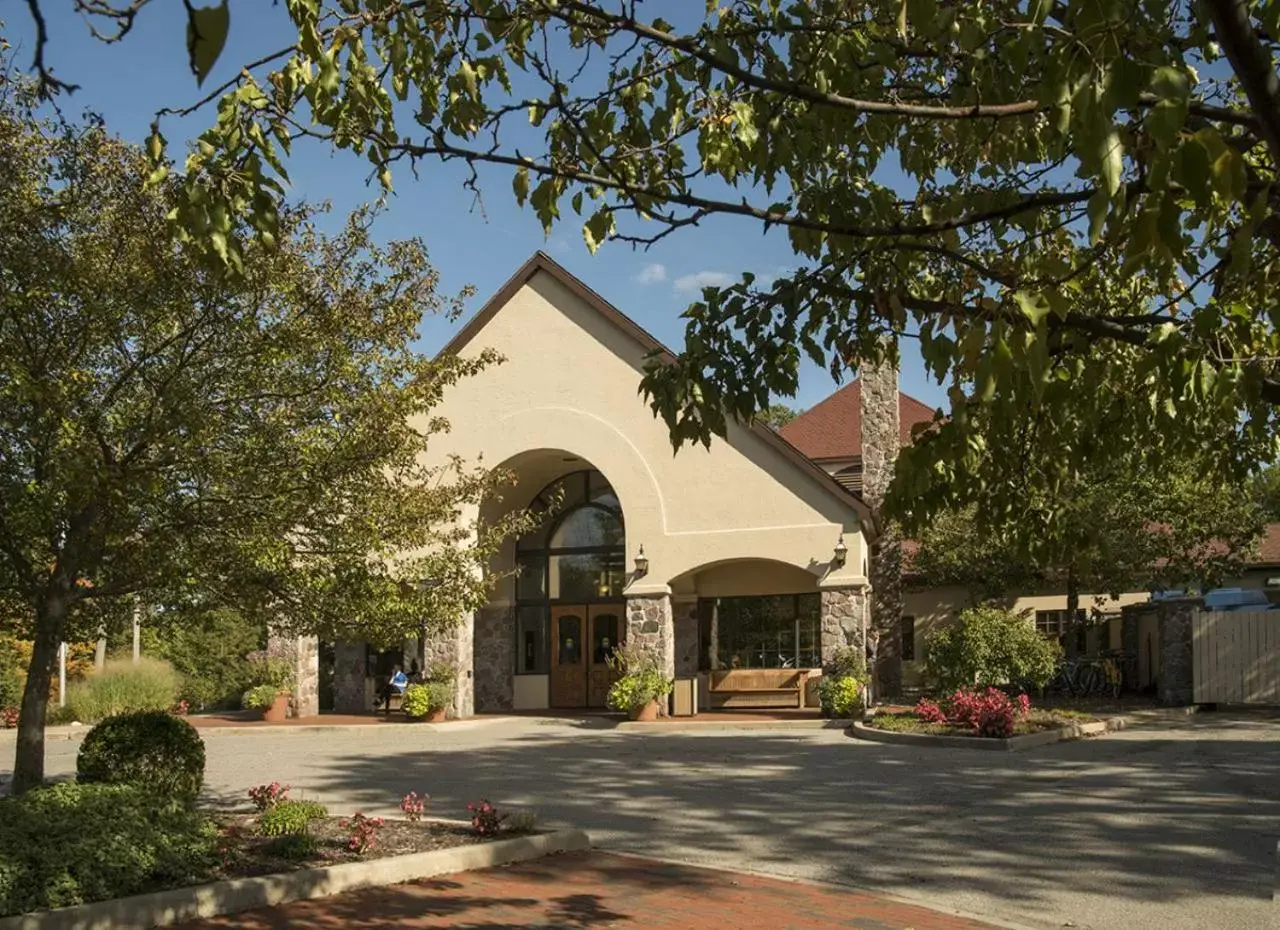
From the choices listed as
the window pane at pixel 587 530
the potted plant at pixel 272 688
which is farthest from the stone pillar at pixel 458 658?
the window pane at pixel 587 530

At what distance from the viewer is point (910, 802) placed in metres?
12.4

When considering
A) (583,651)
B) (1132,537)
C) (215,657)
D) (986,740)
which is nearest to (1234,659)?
(1132,537)

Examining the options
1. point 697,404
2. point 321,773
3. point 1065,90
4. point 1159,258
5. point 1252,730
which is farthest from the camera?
point 1252,730

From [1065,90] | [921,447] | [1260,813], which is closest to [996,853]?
[1260,813]

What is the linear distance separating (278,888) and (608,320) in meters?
18.7

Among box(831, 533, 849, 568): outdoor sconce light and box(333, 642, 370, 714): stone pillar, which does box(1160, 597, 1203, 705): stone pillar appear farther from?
box(333, 642, 370, 714): stone pillar

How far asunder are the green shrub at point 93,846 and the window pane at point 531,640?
66.5 feet

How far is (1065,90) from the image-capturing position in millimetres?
3361

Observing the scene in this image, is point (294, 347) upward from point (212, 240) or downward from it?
upward

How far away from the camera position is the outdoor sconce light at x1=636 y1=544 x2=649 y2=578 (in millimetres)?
25031

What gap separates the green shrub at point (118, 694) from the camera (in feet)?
83.6

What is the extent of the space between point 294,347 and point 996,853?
6.87m

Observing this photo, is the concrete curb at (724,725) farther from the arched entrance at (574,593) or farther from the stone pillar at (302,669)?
the stone pillar at (302,669)

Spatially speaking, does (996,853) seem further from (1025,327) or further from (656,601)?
(656,601)
